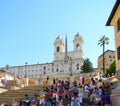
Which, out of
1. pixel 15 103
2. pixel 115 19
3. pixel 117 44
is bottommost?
pixel 15 103

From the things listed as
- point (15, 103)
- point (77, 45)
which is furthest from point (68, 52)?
point (15, 103)

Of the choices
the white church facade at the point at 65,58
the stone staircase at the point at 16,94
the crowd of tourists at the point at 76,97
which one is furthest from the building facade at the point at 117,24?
the white church facade at the point at 65,58

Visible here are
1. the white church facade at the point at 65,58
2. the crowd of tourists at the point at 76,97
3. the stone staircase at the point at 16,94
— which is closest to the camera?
the crowd of tourists at the point at 76,97

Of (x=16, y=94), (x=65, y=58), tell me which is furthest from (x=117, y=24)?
(x=65, y=58)

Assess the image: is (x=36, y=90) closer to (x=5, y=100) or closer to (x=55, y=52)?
(x=5, y=100)

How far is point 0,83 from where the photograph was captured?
33.4m

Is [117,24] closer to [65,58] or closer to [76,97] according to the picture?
[76,97]

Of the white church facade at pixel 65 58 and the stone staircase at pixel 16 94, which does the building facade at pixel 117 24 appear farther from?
the white church facade at pixel 65 58

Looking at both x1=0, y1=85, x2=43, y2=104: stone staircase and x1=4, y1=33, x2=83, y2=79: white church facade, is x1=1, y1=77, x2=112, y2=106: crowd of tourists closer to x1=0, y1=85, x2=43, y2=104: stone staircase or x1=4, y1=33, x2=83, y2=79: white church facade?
x1=0, y1=85, x2=43, y2=104: stone staircase

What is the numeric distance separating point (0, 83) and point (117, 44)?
47.1ft

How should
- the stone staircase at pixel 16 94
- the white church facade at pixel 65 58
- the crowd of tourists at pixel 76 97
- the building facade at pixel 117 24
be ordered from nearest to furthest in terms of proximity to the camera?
1. the crowd of tourists at pixel 76 97
2. the stone staircase at pixel 16 94
3. the building facade at pixel 117 24
4. the white church facade at pixel 65 58

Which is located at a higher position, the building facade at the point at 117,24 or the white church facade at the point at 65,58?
the white church facade at the point at 65,58

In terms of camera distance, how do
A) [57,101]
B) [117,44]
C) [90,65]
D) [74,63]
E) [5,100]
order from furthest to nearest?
1. [74,63]
2. [90,65]
3. [117,44]
4. [5,100]
5. [57,101]

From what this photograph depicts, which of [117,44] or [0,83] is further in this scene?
[0,83]
